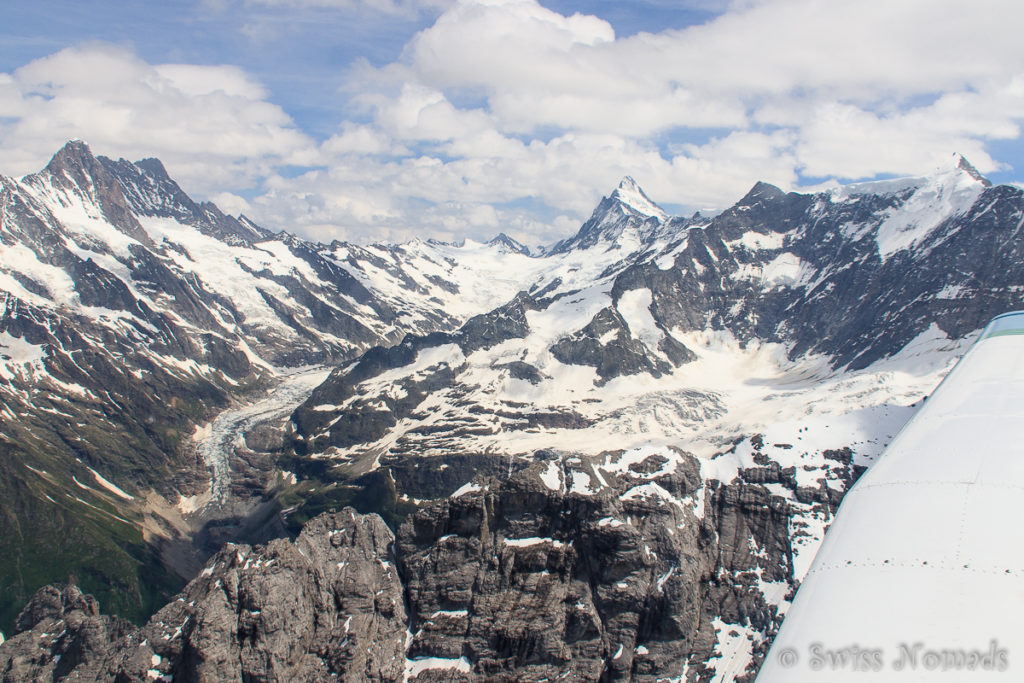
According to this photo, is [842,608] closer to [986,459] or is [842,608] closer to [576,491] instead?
[986,459]

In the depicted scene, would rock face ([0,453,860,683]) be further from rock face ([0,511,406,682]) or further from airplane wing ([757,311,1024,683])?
airplane wing ([757,311,1024,683])
